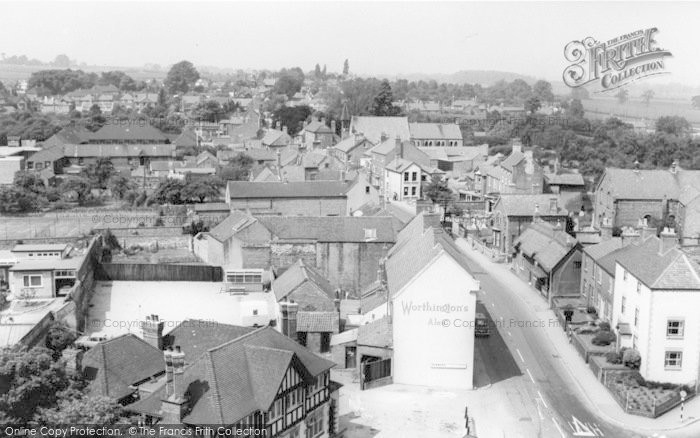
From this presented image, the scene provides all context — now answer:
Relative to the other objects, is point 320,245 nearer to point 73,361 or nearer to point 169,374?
point 73,361

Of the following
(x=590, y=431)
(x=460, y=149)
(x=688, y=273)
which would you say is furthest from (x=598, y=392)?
(x=460, y=149)

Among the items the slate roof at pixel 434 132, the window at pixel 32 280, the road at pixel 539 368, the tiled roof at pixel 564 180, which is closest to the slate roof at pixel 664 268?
the road at pixel 539 368

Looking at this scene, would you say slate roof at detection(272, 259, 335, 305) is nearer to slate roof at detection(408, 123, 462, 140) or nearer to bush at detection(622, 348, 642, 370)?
bush at detection(622, 348, 642, 370)

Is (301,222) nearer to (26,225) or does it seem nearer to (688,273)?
(688,273)

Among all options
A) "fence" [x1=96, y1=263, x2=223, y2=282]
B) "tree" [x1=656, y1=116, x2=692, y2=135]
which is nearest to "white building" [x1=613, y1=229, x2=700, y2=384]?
"fence" [x1=96, y1=263, x2=223, y2=282]

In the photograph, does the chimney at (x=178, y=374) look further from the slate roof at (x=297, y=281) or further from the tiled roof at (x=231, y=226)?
the tiled roof at (x=231, y=226)

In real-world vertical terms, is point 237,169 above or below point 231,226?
above

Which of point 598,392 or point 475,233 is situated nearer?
point 598,392

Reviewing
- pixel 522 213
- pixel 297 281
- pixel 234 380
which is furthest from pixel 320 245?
pixel 234 380
